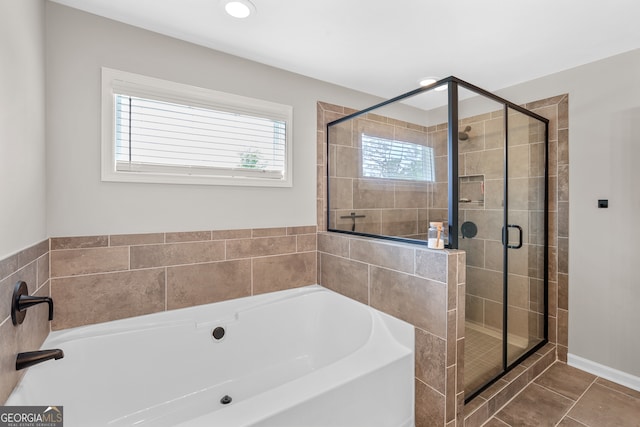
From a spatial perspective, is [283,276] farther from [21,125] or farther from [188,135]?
[21,125]

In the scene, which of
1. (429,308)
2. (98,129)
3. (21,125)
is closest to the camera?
(21,125)

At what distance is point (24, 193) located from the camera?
1.30 meters

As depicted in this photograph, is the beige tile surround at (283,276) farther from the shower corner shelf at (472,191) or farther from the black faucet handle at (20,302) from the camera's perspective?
the shower corner shelf at (472,191)

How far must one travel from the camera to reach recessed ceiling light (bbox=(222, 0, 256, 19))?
1.59 meters

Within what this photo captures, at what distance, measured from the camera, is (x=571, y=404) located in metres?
1.89

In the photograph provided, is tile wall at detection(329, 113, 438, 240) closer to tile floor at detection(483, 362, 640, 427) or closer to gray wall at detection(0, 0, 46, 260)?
tile floor at detection(483, 362, 640, 427)

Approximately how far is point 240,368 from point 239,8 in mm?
2230

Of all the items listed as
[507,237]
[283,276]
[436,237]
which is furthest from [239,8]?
[507,237]

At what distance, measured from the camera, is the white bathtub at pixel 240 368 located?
1.19 metres

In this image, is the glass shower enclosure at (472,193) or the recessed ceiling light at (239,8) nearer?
the recessed ceiling light at (239,8)

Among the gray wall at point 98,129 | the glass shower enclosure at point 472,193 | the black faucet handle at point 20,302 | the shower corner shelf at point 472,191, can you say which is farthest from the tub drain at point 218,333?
the shower corner shelf at point 472,191

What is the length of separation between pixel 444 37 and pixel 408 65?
0.43 metres

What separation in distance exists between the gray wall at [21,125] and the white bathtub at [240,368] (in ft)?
2.07

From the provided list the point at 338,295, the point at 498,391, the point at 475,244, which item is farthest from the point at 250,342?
the point at 475,244
